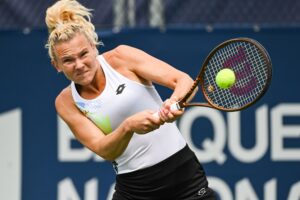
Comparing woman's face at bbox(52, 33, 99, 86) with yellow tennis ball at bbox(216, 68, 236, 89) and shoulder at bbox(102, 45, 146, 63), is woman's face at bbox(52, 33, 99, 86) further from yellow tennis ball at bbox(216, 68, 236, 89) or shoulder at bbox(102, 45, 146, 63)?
yellow tennis ball at bbox(216, 68, 236, 89)

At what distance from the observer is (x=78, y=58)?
3570 mm

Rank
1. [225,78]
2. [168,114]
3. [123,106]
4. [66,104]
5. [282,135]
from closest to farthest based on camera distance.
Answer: [168,114] → [225,78] → [123,106] → [66,104] → [282,135]

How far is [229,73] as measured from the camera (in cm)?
345

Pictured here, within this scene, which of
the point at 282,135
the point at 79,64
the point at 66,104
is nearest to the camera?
the point at 79,64

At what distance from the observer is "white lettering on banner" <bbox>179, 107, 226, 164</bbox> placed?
5250 mm

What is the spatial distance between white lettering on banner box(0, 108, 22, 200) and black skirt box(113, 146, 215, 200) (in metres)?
1.75

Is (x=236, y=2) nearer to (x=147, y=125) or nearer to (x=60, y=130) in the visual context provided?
(x=60, y=130)

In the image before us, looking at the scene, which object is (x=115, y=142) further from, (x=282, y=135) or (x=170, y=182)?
(x=282, y=135)

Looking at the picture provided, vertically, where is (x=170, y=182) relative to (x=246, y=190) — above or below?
below

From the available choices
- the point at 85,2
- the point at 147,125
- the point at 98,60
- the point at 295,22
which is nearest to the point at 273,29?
the point at 295,22

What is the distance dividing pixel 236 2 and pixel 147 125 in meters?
2.72

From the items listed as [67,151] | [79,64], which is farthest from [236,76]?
[67,151]

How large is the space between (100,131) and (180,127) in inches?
64.1

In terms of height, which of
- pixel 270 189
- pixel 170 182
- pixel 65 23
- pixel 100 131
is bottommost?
pixel 170 182
